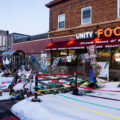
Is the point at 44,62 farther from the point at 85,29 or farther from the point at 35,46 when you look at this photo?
the point at 85,29

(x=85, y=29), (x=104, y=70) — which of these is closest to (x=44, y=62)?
(x=85, y=29)

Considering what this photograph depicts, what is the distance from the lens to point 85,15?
13.3 metres

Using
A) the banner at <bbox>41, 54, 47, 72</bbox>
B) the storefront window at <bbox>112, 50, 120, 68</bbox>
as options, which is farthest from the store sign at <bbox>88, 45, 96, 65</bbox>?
the banner at <bbox>41, 54, 47, 72</bbox>

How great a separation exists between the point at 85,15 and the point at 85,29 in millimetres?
1507

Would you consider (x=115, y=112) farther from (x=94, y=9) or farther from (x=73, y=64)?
(x=94, y=9)

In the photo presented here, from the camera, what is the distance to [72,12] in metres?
14.2

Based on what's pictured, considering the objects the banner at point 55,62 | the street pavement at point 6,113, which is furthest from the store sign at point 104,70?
the street pavement at point 6,113

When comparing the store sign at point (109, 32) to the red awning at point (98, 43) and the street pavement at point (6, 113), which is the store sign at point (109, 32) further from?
the street pavement at point (6, 113)

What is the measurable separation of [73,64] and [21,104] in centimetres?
935

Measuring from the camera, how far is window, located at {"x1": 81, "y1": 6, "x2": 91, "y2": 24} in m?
13.0

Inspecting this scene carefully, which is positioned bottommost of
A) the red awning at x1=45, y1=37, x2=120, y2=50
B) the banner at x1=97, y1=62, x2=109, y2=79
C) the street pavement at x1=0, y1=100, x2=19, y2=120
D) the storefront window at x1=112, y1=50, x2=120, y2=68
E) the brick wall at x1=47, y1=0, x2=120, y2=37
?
the street pavement at x1=0, y1=100, x2=19, y2=120

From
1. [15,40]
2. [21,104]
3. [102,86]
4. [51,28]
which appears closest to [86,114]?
[21,104]

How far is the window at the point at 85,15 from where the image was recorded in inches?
513

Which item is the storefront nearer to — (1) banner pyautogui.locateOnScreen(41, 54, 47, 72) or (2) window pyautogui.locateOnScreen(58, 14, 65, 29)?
(2) window pyautogui.locateOnScreen(58, 14, 65, 29)
